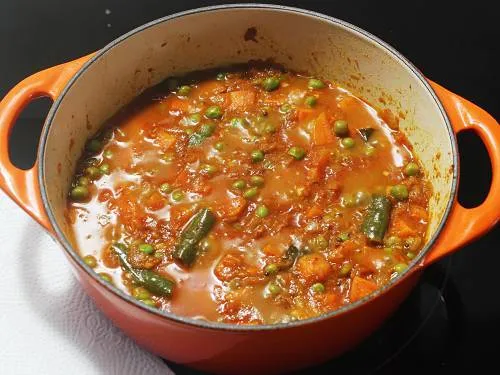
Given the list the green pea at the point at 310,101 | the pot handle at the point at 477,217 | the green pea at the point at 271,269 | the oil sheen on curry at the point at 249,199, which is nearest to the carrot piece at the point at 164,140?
the oil sheen on curry at the point at 249,199

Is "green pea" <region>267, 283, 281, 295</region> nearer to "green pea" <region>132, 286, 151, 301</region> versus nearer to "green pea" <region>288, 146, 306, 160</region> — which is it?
"green pea" <region>132, 286, 151, 301</region>

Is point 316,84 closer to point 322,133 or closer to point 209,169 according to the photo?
point 322,133

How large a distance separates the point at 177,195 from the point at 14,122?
0.57m

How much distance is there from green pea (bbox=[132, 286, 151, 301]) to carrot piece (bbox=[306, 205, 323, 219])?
579 millimetres

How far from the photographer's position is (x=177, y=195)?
7.77 feet

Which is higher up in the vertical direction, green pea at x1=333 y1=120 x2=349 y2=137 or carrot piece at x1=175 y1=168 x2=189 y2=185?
green pea at x1=333 y1=120 x2=349 y2=137

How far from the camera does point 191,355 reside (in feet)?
6.51

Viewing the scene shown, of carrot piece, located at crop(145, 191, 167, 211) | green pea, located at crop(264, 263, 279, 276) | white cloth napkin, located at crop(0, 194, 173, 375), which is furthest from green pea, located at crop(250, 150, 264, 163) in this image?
white cloth napkin, located at crop(0, 194, 173, 375)

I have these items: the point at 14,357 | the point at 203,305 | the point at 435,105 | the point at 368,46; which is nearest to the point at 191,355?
the point at 203,305

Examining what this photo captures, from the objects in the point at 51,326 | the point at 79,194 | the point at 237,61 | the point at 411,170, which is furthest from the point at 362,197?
the point at 51,326

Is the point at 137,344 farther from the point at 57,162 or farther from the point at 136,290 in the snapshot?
the point at 57,162

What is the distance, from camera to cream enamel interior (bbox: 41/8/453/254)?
94.3 inches

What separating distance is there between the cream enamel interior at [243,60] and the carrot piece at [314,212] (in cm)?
37

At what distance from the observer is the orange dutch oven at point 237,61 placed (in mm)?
1840
